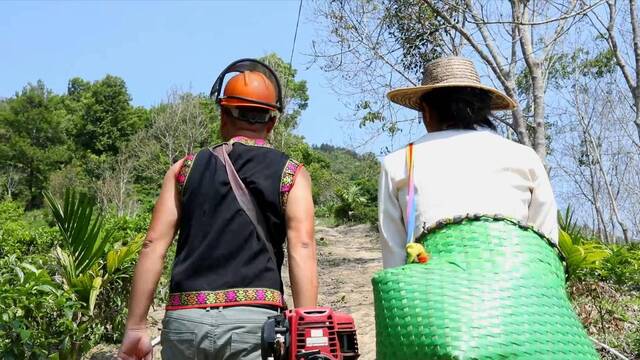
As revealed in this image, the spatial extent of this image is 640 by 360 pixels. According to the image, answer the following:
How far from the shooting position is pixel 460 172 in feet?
6.71

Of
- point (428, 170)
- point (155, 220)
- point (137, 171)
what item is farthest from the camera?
point (137, 171)

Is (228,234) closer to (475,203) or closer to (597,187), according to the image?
(475,203)

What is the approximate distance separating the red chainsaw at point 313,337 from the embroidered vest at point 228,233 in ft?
1.04

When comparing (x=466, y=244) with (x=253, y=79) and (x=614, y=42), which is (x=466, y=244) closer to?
(x=253, y=79)

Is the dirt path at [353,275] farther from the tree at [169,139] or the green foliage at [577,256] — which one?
the tree at [169,139]

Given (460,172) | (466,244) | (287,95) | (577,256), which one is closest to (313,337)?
(466,244)

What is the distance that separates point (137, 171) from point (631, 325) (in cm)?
2948

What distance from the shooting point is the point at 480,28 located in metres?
9.93

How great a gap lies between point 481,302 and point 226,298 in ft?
3.03

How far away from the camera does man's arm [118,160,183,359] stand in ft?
8.06

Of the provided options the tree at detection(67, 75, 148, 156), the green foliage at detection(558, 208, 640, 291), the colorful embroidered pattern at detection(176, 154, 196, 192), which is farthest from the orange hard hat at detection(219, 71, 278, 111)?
the tree at detection(67, 75, 148, 156)

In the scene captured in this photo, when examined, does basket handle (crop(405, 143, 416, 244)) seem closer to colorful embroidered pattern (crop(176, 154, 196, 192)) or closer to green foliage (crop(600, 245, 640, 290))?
colorful embroidered pattern (crop(176, 154, 196, 192))

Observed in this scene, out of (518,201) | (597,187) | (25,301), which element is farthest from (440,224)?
(597,187)

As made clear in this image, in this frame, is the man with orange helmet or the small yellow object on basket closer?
the small yellow object on basket
